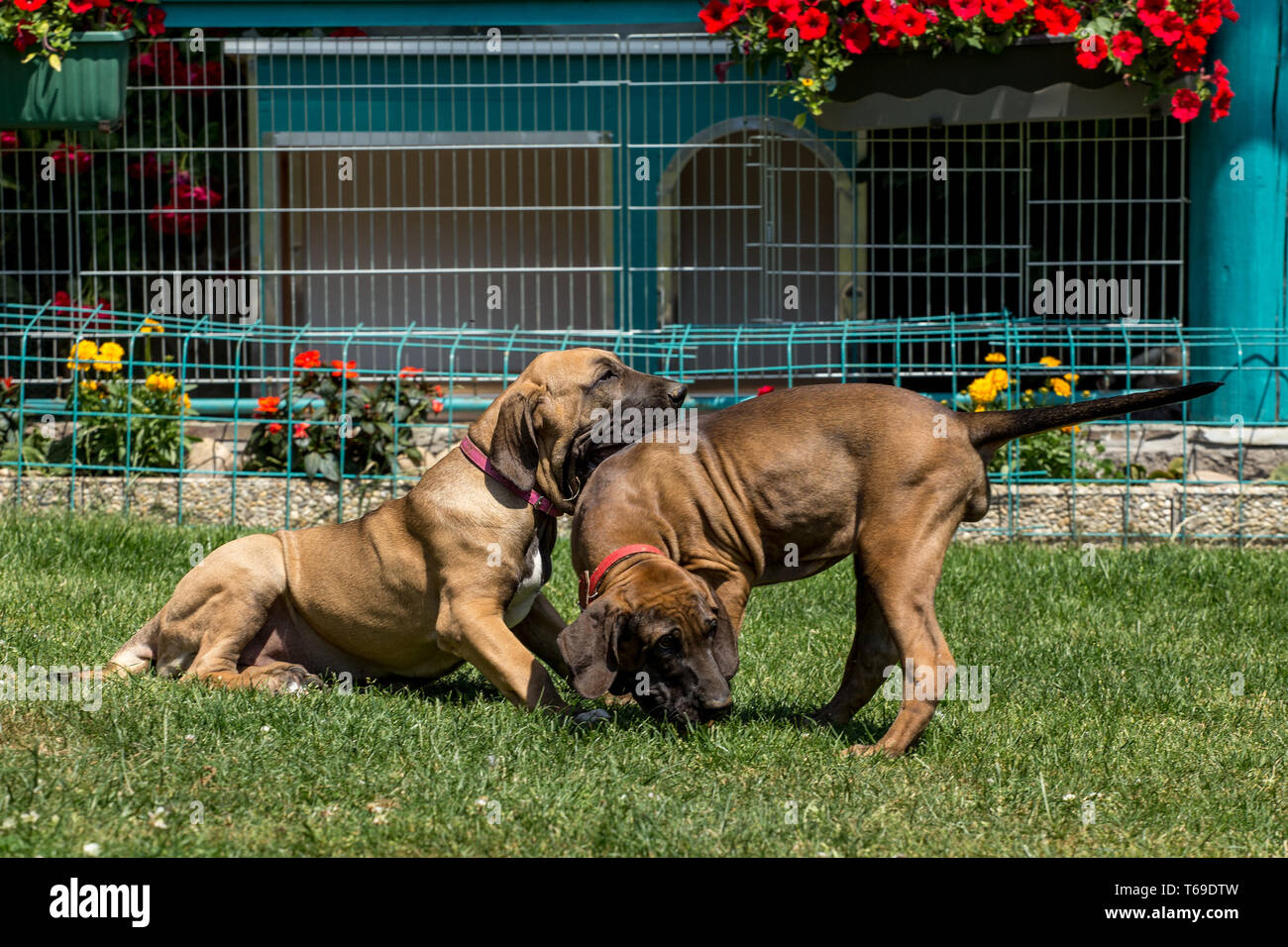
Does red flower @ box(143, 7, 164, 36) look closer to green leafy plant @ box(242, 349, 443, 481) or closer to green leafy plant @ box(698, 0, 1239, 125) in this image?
green leafy plant @ box(242, 349, 443, 481)

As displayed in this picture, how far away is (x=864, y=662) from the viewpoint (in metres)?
5.04

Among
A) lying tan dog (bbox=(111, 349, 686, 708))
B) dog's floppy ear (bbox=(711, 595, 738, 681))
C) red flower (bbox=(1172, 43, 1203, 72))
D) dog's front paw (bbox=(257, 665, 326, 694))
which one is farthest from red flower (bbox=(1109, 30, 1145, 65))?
dog's front paw (bbox=(257, 665, 326, 694))

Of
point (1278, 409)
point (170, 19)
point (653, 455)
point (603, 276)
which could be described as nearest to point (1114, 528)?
point (1278, 409)

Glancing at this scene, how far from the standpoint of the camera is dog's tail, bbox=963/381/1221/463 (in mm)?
4445

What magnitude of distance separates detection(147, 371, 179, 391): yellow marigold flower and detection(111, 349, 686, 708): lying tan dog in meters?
4.00

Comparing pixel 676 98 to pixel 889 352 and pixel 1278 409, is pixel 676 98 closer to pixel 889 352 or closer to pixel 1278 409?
pixel 889 352

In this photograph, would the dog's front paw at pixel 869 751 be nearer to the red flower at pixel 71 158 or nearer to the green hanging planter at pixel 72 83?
the green hanging planter at pixel 72 83

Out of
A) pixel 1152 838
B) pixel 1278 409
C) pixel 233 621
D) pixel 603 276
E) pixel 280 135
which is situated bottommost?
pixel 1152 838

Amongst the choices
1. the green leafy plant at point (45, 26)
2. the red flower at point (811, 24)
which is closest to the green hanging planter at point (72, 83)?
the green leafy plant at point (45, 26)

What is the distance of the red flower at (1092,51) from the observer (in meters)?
9.10

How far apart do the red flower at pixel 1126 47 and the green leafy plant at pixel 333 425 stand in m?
4.98

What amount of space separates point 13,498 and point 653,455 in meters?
5.88

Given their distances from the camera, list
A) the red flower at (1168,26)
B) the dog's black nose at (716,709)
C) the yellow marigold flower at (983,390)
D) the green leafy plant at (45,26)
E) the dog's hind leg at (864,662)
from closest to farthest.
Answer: the dog's black nose at (716,709) < the dog's hind leg at (864,662) < the yellow marigold flower at (983,390) < the red flower at (1168,26) < the green leafy plant at (45,26)

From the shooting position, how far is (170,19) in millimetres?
10891
